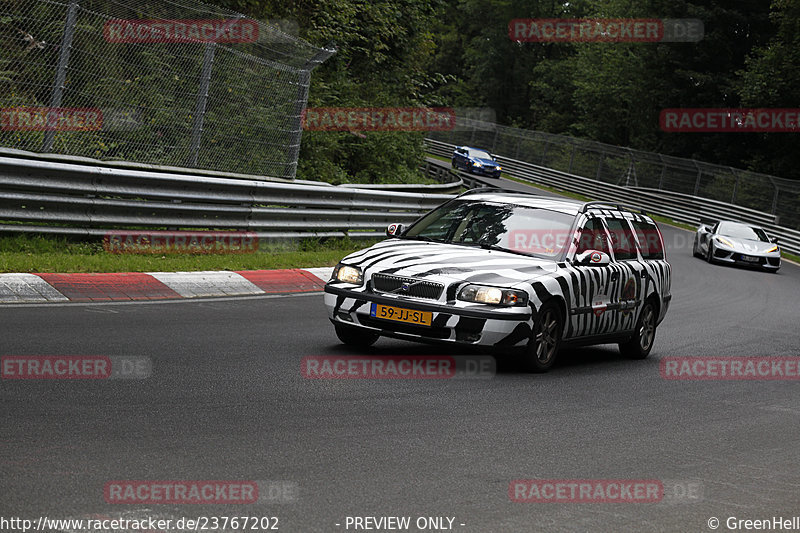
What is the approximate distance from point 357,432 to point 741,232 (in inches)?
1044

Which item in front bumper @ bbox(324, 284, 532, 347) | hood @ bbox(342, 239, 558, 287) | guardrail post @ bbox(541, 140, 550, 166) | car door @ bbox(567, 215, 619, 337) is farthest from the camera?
guardrail post @ bbox(541, 140, 550, 166)

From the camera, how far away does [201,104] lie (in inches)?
597

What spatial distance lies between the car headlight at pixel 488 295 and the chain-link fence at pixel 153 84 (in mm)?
6373

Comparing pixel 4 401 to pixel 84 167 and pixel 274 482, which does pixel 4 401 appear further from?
pixel 84 167

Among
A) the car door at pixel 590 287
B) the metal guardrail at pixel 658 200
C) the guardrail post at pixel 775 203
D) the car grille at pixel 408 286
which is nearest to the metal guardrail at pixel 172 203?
the car grille at pixel 408 286

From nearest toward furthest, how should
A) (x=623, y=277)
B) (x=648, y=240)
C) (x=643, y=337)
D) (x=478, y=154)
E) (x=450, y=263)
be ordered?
(x=450, y=263)
(x=623, y=277)
(x=643, y=337)
(x=648, y=240)
(x=478, y=154)

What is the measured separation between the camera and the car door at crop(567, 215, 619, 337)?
9750 mm

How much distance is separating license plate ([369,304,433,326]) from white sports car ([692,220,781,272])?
22712 millimetres

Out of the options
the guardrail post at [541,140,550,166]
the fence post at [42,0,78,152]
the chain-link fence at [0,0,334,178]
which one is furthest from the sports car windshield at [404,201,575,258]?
the guardrail post at [541,140,550,166]

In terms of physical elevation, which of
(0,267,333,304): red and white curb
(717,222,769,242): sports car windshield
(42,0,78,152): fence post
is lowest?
(717,222,769,242): sports car windshield

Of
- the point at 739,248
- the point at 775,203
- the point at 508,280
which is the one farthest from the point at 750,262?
the point at 508,280

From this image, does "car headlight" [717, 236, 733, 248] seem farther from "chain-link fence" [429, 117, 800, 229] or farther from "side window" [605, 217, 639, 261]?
"side window" [605, 217, 639, 261]

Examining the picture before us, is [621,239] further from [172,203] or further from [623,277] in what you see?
[172,203]

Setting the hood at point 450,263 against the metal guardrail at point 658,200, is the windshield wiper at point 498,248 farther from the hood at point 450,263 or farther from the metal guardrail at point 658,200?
the metal guardrail at point 658,200
